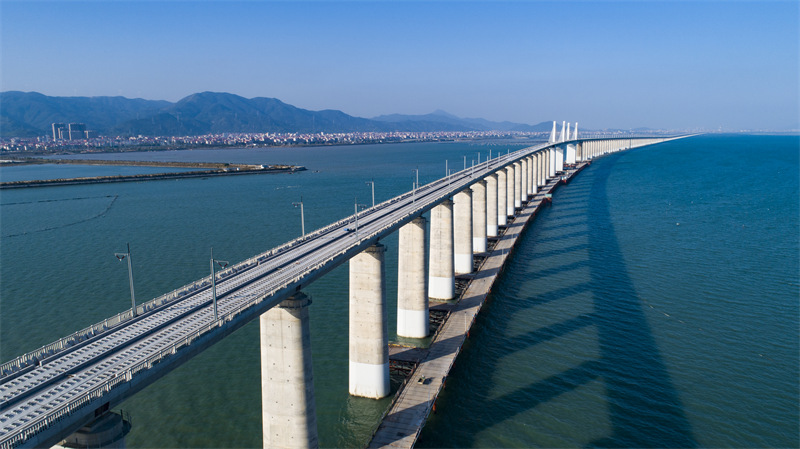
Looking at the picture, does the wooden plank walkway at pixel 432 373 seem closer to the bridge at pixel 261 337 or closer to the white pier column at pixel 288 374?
the bridge at pixel 261 337

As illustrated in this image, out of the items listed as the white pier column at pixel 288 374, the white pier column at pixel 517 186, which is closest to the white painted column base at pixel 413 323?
the white pier column at pixel 288 374

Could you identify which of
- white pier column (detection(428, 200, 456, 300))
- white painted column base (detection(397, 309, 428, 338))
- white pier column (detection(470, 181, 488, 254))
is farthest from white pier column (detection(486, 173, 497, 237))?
white painted column base (detection(397, 309, 428, 338))

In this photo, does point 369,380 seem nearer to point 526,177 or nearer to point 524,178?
point 524,178

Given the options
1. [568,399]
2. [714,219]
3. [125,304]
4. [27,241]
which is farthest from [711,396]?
[27,241]

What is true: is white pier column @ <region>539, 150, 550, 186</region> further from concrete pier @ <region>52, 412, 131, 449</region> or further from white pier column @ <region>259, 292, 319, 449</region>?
concrete pier @ <region>52, 412, 131, 449</region>

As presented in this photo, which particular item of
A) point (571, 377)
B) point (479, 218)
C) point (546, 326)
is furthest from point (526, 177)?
point (571, 377)

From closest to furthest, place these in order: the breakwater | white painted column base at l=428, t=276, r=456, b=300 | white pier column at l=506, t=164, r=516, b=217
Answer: white painted column base at l=428, t=276, r=456, b=300 < white pier column at l=506, t=164, r=516, b=217 < the breakwater

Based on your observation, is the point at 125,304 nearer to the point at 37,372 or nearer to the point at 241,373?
the point at 241,373
